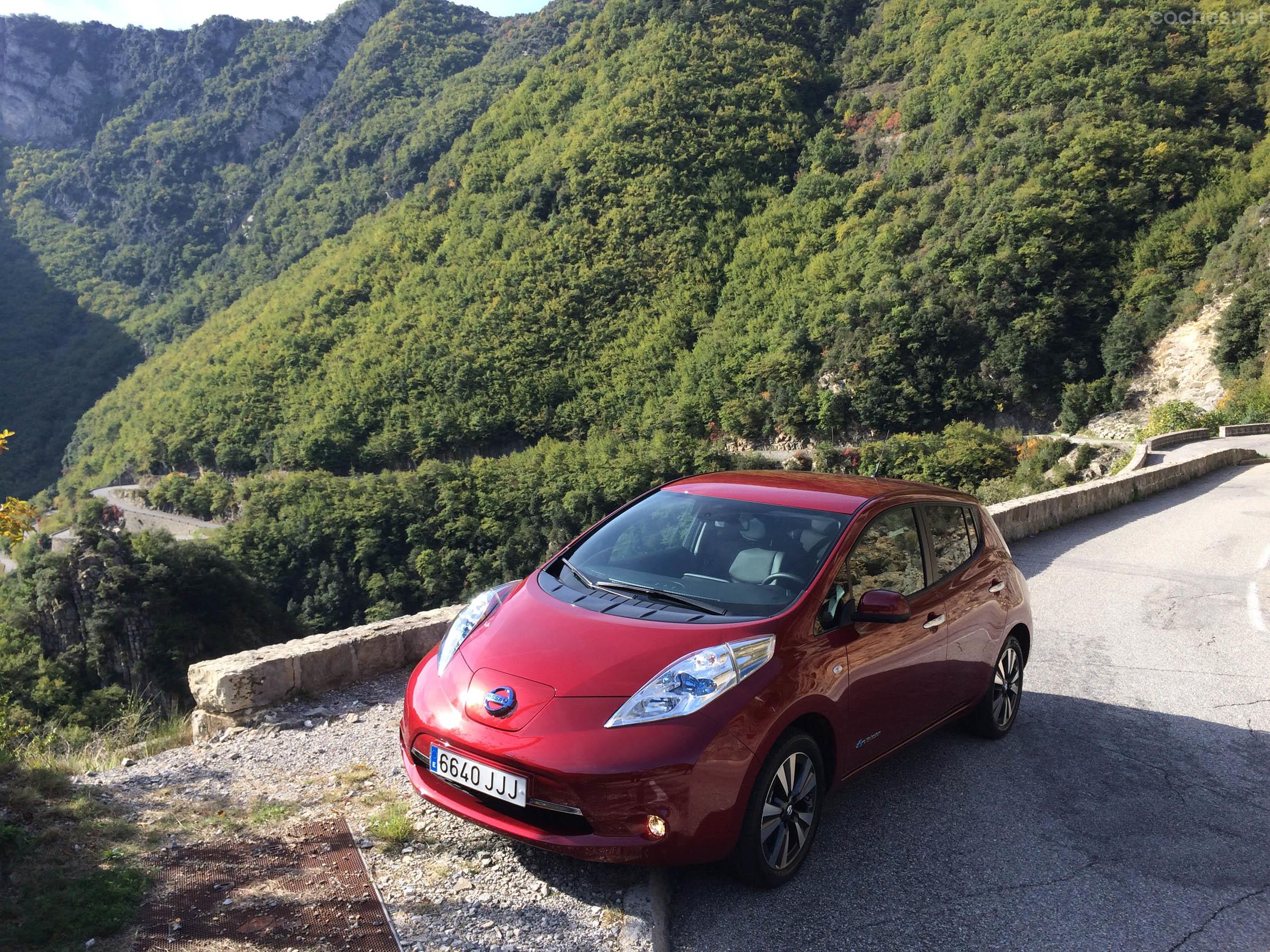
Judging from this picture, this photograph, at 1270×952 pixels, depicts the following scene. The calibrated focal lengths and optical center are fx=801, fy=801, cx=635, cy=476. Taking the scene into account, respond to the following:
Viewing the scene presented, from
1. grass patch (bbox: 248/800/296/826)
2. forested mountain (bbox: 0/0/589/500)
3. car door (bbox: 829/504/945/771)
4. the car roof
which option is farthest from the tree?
forested mountain (bbox: 0/0/589/500)

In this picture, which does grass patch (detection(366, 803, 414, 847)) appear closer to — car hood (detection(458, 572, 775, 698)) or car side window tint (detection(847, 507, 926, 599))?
car hood (detection(458, 572, 775, 698))

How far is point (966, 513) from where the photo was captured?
4.77 meters

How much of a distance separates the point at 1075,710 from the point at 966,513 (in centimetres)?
175

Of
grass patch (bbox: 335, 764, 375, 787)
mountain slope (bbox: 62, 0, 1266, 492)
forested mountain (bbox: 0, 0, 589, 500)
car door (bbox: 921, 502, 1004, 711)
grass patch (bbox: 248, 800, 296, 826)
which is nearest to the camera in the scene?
grass patch (bbox: 248, 800, 296, 826)

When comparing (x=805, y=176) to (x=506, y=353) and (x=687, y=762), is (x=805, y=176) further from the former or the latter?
(x=687, y=762)

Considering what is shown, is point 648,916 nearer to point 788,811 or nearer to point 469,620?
point 788,811

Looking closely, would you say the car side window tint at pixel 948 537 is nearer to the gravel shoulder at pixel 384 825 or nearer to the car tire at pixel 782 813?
the car tire at pixel 782 813

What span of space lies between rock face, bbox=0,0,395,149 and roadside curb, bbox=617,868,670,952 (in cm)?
18862

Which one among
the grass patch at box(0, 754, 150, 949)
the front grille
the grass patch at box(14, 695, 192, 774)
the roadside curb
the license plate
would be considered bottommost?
the grass patch at box(14, 695, 192, 774)

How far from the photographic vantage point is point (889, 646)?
12.1 ft

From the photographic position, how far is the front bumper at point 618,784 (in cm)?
277

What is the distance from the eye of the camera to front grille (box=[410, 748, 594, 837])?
2.84 m

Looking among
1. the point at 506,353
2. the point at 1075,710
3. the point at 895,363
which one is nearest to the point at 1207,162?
the point at 895,363

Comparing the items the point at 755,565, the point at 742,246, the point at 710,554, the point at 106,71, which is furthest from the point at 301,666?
the point at 106,71
